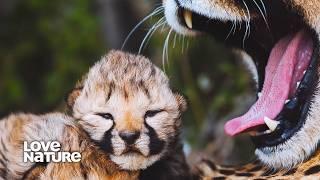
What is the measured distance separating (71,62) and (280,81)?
11.5 feet

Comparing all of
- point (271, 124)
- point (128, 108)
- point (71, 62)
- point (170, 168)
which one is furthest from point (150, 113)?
point (71, 62)

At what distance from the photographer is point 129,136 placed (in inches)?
105

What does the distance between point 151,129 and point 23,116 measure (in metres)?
0.61

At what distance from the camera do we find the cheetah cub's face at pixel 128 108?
2.70 meters

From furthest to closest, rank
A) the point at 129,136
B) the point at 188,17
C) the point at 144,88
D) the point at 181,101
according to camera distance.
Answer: the point at 188,17
the point at 181,101
the point at 144,88
the point at 129,136

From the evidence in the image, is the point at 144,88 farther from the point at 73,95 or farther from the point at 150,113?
the point at 73,95

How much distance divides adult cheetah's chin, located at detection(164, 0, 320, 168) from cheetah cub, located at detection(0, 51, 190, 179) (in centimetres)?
32

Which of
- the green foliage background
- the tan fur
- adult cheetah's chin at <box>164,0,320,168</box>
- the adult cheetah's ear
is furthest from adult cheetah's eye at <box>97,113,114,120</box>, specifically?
the green foliage background

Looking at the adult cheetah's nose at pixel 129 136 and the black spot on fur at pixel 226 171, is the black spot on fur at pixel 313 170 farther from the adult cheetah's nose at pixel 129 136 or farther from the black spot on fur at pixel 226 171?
the adult cheetah's nose at pixel 129 136

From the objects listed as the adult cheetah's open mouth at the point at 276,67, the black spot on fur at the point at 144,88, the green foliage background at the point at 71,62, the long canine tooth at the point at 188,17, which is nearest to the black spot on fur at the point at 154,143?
the black spot on fur at the point at 144,88

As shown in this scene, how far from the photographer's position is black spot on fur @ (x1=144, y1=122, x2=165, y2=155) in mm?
2719

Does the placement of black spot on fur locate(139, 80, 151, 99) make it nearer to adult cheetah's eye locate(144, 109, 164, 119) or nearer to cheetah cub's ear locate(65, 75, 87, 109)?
adult cheetah's eye locate(144, 109, 164, 119)

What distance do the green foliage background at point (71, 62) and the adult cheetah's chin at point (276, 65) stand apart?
1.53 meters

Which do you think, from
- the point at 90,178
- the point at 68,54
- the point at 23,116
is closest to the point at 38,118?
the point at 23,116
